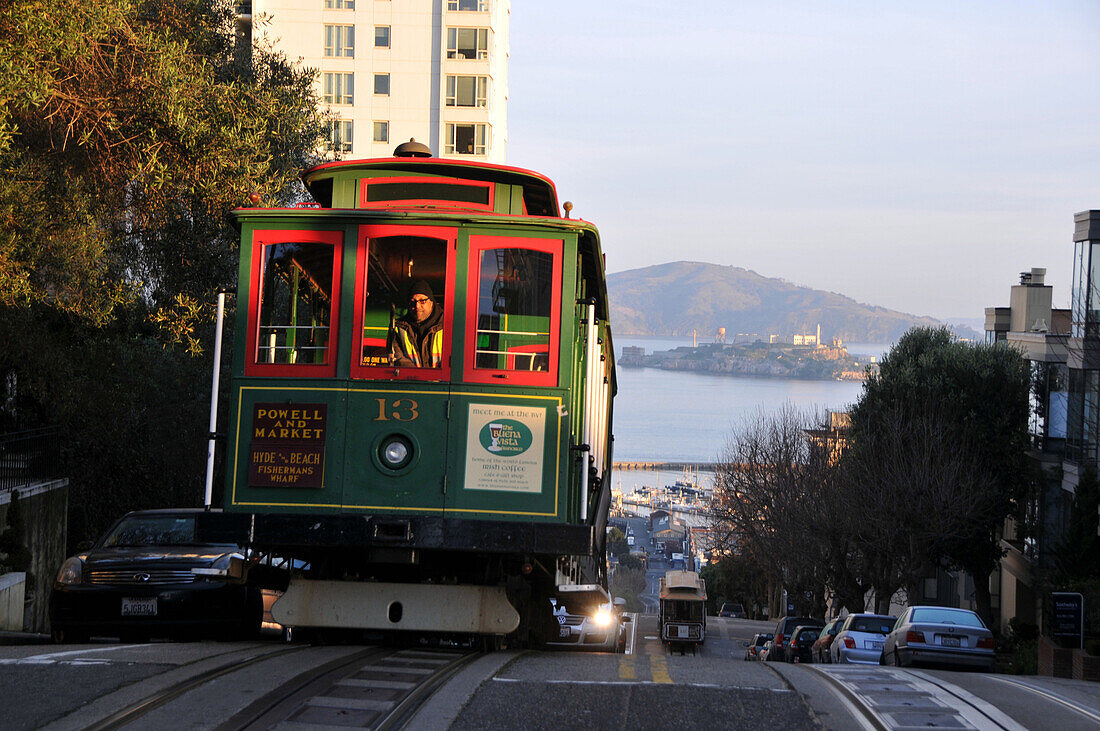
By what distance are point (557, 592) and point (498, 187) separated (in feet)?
12.7

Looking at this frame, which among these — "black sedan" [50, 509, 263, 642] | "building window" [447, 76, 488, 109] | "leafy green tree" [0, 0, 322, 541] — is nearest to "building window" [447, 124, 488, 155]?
"building window" [447, 76, 488, 109]

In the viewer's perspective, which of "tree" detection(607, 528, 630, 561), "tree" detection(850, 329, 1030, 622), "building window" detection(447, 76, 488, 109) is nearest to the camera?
"tree" detection(850, 329, 1030, 622)

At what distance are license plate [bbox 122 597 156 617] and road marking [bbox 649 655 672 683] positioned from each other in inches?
183

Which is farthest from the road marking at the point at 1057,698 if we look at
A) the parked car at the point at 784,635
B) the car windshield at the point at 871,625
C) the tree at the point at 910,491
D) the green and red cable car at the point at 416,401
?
the tree at the point at 910,491

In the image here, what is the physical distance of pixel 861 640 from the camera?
20.4 metres

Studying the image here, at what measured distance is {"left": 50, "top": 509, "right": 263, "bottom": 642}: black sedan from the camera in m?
11.2

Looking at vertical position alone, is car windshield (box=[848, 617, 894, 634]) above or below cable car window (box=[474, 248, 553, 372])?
below

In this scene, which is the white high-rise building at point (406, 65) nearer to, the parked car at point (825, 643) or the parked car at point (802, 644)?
the parked car at point (802, 644)

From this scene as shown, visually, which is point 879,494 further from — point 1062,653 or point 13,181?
point 13,181

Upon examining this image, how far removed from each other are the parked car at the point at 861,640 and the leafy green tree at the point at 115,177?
38.7ft

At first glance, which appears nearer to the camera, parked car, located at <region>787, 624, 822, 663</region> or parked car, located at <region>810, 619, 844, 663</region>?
parked car, located at <region>810, 619, 844, 663</region>

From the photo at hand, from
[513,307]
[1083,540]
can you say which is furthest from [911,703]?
[1083,540]

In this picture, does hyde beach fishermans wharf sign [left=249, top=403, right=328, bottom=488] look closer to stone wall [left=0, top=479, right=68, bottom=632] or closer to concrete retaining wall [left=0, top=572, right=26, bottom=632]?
concrete retaining wall [left=0, top=572, right=26, bottom=632]

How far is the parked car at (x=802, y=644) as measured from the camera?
2798cm
